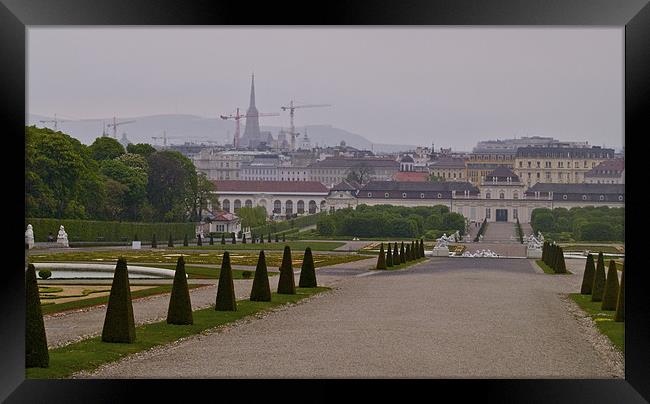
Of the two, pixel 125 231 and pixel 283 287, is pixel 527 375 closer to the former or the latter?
pixel 283 287

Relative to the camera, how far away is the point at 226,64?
4047cm

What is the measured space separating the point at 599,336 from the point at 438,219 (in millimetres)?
21729

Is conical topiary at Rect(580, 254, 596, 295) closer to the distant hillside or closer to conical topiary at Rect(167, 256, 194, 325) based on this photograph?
conical topiary at Rect(167, 256, 194, 325)

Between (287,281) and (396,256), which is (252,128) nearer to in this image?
(396,256)

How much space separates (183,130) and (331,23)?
26433mm

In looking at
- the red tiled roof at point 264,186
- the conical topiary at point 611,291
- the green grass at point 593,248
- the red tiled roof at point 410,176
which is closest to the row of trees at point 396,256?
the green grass at point 593,248

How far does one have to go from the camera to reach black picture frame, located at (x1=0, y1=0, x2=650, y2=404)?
5598 millimetres

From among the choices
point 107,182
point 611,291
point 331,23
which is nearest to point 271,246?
point 107,182

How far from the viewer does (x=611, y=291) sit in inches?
436

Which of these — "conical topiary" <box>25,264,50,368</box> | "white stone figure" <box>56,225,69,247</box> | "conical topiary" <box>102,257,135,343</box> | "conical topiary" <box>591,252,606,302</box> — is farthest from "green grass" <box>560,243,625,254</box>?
"conical topiary" <box>25,264,50,368</box>

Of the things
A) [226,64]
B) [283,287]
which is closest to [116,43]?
[226,64]

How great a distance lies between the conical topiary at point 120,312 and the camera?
741 centimetres

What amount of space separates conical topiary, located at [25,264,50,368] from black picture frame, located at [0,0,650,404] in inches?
5.0

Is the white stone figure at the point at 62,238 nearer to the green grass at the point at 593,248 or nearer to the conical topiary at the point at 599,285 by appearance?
the green grass at the point at 593,248
